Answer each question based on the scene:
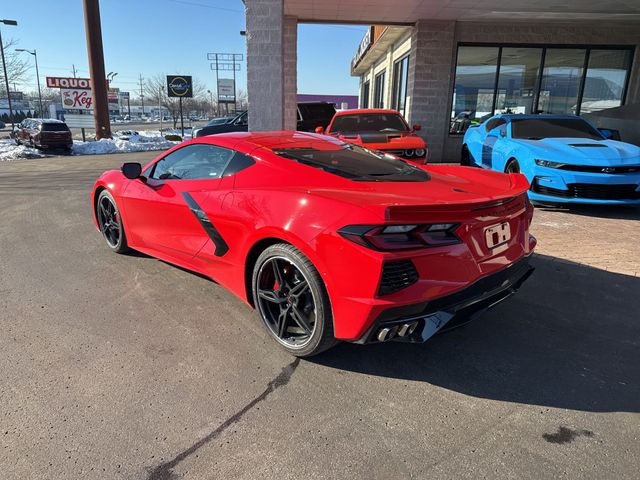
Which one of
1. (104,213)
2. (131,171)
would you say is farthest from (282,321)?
(104,213)

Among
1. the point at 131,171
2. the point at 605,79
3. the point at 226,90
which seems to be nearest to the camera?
the point at 131,171

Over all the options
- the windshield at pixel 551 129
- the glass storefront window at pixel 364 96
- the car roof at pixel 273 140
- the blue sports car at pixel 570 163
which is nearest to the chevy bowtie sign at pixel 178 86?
the glass storefront window at pixel 364 96

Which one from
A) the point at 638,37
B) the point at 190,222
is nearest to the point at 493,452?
the point at 190,222

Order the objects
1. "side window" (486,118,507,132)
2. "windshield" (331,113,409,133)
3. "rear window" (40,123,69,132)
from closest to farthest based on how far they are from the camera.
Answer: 1. "side window" (486,118,507,132)
2. "windshield" (331,113,409,133)
3. "rear window" (40,123,69,132)

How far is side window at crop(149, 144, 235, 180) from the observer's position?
3549 millimetres

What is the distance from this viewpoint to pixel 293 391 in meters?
2.59

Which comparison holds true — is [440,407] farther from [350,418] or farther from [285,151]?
[285,151]

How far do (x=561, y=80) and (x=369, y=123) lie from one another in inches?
313

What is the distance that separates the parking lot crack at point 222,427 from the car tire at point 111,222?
282cm

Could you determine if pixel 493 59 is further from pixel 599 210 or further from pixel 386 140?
pixel 599 210

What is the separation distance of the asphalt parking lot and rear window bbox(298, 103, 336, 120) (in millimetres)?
10615

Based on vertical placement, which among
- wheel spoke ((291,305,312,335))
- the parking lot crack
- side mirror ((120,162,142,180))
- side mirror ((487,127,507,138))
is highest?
side mirror ((487,127,507,138))

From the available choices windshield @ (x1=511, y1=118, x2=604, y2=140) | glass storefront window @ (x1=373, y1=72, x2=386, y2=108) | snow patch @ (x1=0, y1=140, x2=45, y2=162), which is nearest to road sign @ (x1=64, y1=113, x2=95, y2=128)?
snow patch @ (x1=0, y1=140, x2=45, y2=162)

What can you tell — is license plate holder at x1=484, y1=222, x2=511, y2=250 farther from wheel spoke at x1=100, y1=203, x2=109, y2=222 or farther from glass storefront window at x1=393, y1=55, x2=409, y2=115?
glass storefront window at x1=393, y1=55, x2=409, y2=115
